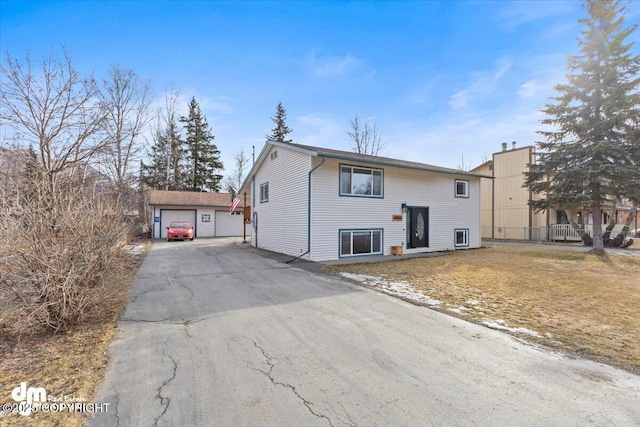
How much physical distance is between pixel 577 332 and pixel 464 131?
16.1 metres

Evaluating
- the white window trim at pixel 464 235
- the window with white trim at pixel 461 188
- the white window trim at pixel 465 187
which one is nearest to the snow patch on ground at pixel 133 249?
the white window trim at pixel 464 235

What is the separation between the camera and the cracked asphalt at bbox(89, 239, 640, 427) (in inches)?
98.0

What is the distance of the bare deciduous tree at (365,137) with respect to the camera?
3331cm

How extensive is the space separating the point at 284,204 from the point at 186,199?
47.6 feet

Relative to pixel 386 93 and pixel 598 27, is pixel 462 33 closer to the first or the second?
pixel 386 93

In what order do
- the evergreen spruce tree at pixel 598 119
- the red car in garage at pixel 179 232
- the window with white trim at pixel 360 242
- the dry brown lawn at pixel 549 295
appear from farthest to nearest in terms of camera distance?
1. the red car in garage at pixel 179 232
2. the evergreen spruce tree at pixel 598 119
3. the window with white trim at pixel 360 242
4. the dry brown lawn at pixel 549 295

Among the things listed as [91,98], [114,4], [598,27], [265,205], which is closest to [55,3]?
[114,4]

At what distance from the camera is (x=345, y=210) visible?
1248cm

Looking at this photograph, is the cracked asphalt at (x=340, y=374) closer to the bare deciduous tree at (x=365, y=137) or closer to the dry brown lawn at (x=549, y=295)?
the dry brown lawn at (x=549, y=295)

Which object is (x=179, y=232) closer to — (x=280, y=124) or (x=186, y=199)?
(x=186, y=199)

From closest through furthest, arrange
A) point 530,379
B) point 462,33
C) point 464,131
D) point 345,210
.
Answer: point 530,379 → point 462,33 → point 345,210 → point 464,131

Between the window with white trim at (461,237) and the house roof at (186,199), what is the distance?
18.4 m

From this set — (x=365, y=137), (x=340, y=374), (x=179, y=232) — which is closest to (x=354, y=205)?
(x=340, y=374)

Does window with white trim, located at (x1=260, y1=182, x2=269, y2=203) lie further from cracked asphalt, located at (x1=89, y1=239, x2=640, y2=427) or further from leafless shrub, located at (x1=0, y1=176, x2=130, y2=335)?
leafless shrub, located at (x1=0, y1=176, x2=130, y2=335)
